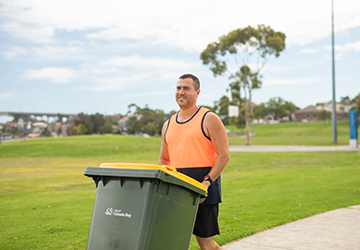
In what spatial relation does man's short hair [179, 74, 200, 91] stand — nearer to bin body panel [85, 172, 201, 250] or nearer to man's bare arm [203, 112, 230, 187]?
man's bare arm [203, 112, 230, 187]

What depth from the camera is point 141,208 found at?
2.54 m

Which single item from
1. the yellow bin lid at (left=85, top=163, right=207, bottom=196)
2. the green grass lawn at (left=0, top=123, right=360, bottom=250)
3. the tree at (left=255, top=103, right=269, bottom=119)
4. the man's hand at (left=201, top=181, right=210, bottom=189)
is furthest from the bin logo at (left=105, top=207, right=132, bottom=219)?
the tree at (left=255, top=103, right=269, bottom=119)

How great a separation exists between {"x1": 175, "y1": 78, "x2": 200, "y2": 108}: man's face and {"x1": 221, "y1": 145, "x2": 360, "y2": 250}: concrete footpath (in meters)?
2.34

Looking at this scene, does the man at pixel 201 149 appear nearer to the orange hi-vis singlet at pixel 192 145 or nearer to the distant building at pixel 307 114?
the orange hi-vis singlet at pixel 192 145

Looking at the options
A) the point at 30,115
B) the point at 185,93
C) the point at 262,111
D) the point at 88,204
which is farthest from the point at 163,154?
the point at 262,111

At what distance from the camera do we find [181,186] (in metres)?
2.75

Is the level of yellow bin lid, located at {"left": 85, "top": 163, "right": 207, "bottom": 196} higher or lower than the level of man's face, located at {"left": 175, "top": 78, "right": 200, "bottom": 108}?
lower

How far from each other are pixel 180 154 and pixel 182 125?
10.5 inches

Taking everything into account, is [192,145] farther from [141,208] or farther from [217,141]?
[141,208]

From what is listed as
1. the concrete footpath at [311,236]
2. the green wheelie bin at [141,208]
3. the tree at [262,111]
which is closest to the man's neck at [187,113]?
the green wheelie bin at [141,208]

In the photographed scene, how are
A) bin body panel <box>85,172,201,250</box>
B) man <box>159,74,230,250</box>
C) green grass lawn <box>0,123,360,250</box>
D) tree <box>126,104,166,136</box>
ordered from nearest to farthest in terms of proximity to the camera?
bin body panel <box>85,172,201,250</box> < man <box>159,74,230,250</box> < green grass lawn <box>0,123,360,250</box> < tree <box>126,104,166,136</box>

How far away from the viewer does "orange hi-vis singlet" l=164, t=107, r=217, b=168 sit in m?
3.18

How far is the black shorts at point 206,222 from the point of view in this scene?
10.5 ft

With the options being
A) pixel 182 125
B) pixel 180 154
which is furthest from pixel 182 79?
pixel 180 154
